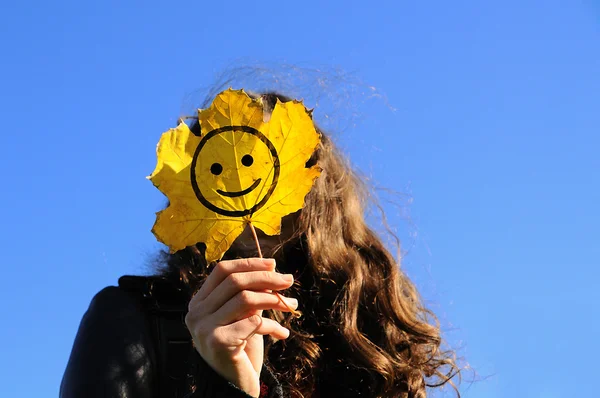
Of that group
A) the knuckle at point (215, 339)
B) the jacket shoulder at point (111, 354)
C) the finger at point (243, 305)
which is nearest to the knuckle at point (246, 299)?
the finger at point (243, 305)

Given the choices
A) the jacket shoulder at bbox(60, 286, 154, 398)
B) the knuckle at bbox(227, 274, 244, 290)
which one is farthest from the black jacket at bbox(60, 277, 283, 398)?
the knuckle at bbox(227, 274, 244, 290)

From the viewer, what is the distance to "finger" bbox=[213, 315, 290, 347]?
264 cm

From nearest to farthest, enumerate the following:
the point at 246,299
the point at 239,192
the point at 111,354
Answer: the point at 246,299
the point at 239,192
the point at 111,354

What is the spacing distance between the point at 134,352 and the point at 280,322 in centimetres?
70

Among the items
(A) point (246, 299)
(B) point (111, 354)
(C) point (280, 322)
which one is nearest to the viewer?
(A) point (246, 299)

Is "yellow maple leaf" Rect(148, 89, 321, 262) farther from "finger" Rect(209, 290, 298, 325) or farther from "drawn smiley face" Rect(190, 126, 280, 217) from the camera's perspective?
"finger" Rect(209, 290, 298, 325)

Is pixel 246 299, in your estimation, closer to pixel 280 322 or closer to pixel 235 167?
pixel 235 167

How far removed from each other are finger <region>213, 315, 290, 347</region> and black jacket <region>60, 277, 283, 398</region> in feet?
0.52

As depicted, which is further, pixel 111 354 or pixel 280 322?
pixel 280 322

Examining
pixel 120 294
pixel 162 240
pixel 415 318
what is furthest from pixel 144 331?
pixel 415 318

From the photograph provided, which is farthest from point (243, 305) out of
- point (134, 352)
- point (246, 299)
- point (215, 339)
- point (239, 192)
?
point (134, 352)

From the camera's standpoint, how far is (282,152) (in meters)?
2.85

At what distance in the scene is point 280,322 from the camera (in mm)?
3469

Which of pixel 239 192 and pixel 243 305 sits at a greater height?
pixel 239 192
